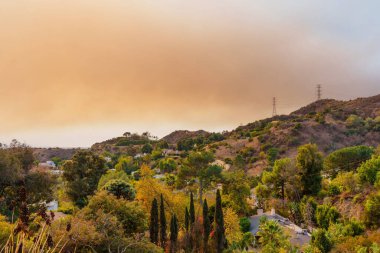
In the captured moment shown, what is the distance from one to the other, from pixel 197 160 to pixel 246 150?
45.2 m

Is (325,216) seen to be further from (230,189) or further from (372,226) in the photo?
(230,189)

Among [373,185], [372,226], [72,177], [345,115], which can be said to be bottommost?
[372,226]

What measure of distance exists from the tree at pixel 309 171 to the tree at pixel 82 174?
2555 centimetres

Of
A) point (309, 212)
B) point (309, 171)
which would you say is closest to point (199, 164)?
point (309, 171)

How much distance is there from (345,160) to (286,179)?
1412cm

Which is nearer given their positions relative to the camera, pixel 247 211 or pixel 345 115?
pixel 247 211

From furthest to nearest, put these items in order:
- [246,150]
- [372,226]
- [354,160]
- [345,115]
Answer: [345,115] < [246,150] < [354,160] < [372,226]

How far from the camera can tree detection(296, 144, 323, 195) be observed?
4509cm

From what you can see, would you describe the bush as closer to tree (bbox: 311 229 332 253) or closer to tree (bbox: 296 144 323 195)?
tree (bbox: 311 229 332 253)

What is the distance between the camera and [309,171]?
45.2 meters

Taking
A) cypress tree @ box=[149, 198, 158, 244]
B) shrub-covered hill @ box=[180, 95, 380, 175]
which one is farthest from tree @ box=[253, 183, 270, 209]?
shrub-covered hill @ box=[180, 95, 380, 175]

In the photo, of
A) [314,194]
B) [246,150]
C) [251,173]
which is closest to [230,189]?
[314,194]

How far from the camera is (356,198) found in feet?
130

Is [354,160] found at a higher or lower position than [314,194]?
higher
